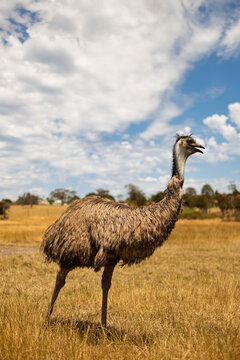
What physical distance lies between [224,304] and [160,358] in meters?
3.31

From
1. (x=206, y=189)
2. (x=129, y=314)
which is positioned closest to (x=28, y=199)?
(x=206, y=189)

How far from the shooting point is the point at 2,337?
3.95 metres

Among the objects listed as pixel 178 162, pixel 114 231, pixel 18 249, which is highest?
pixel 178 162

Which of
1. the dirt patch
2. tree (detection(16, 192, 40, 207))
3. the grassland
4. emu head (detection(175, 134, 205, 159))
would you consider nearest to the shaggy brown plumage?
emu head (detection(175, 134, 205, 159))

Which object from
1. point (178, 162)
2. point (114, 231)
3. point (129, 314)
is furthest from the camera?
point (129, 314)

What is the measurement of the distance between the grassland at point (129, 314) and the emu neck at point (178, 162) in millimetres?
2188

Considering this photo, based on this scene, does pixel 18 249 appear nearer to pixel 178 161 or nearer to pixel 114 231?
pixel 114 231

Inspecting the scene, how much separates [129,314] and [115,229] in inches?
93.1

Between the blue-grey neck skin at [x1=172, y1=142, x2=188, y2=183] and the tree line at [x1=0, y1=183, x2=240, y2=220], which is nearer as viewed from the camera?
the blue-grey neck skin at [x1=172, y1=142, x2=188, y2=183]

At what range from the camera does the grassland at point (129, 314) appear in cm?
382

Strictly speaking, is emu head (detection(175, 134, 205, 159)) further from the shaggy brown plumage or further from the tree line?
the tree line

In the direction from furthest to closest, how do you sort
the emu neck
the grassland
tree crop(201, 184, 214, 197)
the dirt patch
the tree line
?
tree crop(201, 184, 214, 197)
the tree line
the dirt patch
the emu neck
the grassland

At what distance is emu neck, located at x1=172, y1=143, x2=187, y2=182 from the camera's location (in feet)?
16.2

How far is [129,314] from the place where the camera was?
6168 millimetres
